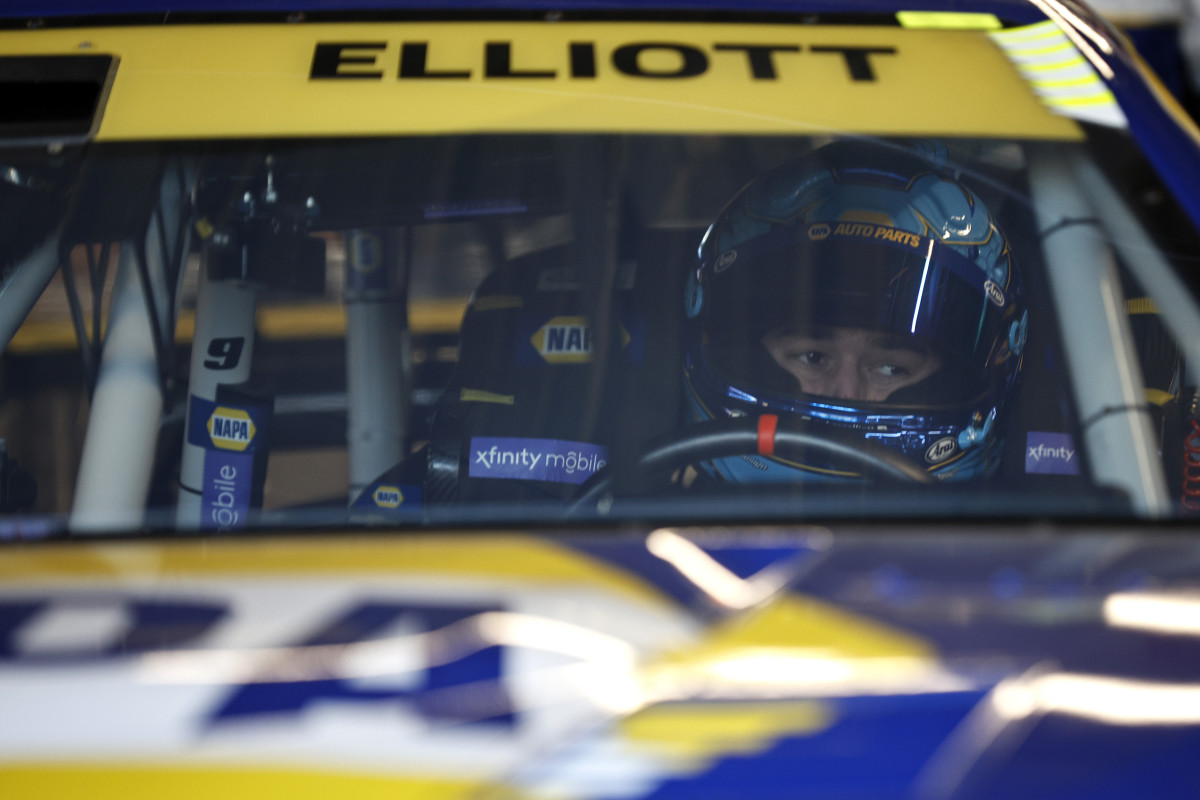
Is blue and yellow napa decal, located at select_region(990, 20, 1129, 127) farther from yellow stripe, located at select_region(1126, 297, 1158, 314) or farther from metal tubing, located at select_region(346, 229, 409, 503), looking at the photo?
metal tubing, located at select_region(346, 229, 409, 503)

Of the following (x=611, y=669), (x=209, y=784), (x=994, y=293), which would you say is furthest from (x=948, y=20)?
(x=209, y=784)

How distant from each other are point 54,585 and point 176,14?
694 millimetres

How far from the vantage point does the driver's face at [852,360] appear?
3.91 ft

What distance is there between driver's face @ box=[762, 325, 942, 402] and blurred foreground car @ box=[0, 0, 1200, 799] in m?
0.05

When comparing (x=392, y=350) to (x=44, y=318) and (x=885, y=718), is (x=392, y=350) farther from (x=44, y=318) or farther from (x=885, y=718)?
(x=885, y=718)

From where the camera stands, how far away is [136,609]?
0.72 meters

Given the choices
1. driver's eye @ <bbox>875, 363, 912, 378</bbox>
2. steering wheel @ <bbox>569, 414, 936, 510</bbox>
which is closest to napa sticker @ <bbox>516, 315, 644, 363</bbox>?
steering wheel @ <bbox>569, 414, 936, 510</bbox>

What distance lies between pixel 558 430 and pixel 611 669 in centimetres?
50

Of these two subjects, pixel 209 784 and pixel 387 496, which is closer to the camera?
pixel 209 784

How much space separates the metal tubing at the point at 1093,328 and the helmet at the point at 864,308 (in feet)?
0.29

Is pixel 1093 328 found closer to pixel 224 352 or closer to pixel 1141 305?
pixel 1141 305

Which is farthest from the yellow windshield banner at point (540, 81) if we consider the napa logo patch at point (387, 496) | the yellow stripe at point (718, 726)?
the yellow stripe at point (718, 726)

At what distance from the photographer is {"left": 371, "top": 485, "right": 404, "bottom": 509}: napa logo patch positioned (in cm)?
109

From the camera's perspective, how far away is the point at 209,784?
0.58 m
